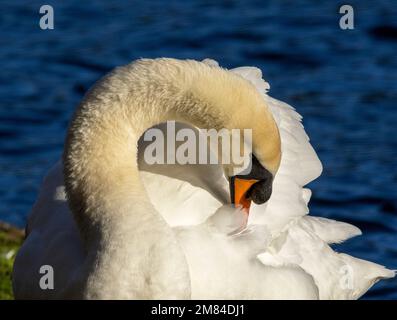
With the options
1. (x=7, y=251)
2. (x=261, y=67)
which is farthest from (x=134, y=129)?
(x=261, y=67)

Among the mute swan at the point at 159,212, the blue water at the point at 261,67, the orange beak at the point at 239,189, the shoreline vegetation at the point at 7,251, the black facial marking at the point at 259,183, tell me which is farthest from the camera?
the blue water at the point at 261,67

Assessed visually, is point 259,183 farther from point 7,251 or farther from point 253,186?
point 7,251

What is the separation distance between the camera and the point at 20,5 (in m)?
13.6

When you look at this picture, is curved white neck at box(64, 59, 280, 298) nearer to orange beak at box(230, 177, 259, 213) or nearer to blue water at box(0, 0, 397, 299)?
orange beak at box(230, 177, 259, 213)

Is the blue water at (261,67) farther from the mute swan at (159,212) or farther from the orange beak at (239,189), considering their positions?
the orange beak at (239,189)

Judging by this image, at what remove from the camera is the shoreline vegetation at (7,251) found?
7.09m

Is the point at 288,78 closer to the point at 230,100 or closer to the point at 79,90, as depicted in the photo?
the point at 79,90

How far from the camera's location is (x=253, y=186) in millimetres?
5473

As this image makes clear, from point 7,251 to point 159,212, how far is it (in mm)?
2320

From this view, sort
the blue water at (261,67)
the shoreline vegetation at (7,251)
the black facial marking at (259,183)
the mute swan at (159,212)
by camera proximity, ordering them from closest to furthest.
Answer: the mute swan at (159,212), the black facial marking at (259,183), the shoreline vegetation at (7,251), the blue water at (261,67)

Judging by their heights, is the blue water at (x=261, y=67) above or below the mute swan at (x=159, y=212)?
below

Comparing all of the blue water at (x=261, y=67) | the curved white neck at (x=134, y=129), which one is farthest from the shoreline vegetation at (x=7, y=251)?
the curved white neck at (x=134, y=129)

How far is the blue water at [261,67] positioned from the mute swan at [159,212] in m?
2.68

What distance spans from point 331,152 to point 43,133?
2.75 m
